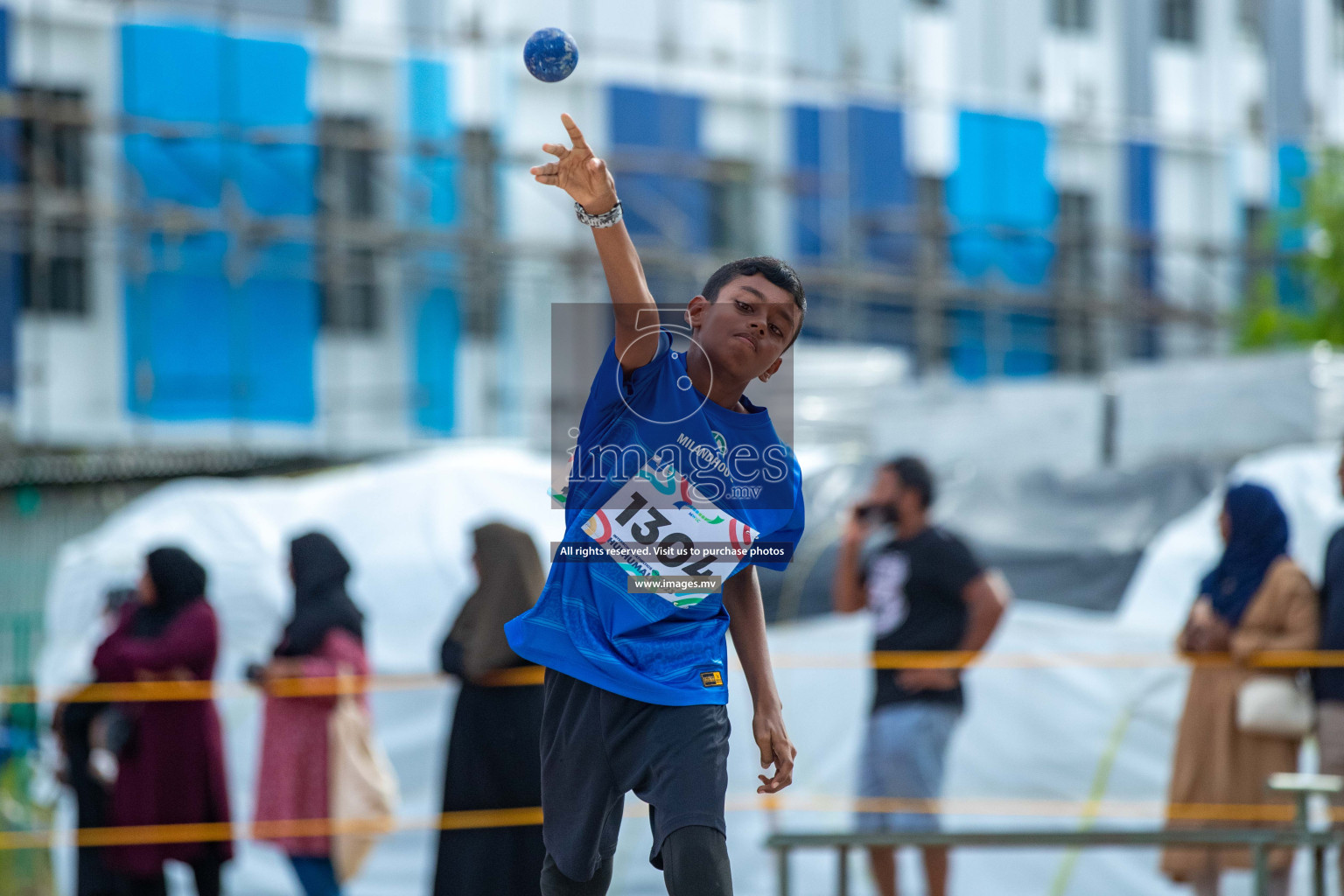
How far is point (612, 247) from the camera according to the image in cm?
295

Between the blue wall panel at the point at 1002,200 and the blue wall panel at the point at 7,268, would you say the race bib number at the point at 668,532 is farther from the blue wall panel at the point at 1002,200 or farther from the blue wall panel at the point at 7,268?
the blue wall panel at the point at 1002,200

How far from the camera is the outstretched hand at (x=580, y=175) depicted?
2.86 metres

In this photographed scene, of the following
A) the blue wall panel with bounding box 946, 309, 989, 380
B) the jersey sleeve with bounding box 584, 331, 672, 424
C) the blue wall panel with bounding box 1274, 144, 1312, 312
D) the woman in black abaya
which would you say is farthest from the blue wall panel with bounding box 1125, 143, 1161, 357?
the jersey sleeve with bounding box 584, 331, 672, 424

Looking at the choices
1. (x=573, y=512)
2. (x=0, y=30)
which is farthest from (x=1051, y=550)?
(x=0, y=30)

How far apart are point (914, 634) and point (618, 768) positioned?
3.73 m

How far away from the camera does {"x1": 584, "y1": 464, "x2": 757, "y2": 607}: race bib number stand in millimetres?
3121

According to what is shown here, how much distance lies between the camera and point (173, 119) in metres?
19.8

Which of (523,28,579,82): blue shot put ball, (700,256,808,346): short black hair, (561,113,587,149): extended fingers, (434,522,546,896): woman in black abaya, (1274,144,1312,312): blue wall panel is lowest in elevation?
(434,522,546,896): woman in black abaya

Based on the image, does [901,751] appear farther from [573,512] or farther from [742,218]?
[742,218]

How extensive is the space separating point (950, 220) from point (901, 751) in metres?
18.0

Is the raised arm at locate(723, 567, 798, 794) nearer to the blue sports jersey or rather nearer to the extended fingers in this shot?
the blue sports jersey

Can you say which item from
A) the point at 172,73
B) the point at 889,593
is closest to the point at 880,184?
the point at 172,73

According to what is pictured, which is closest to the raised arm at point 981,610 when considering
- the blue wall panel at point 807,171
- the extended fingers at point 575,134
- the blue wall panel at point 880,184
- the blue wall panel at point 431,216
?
the extended fingers at point 575,134

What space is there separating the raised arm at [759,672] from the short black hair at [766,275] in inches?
21.1
